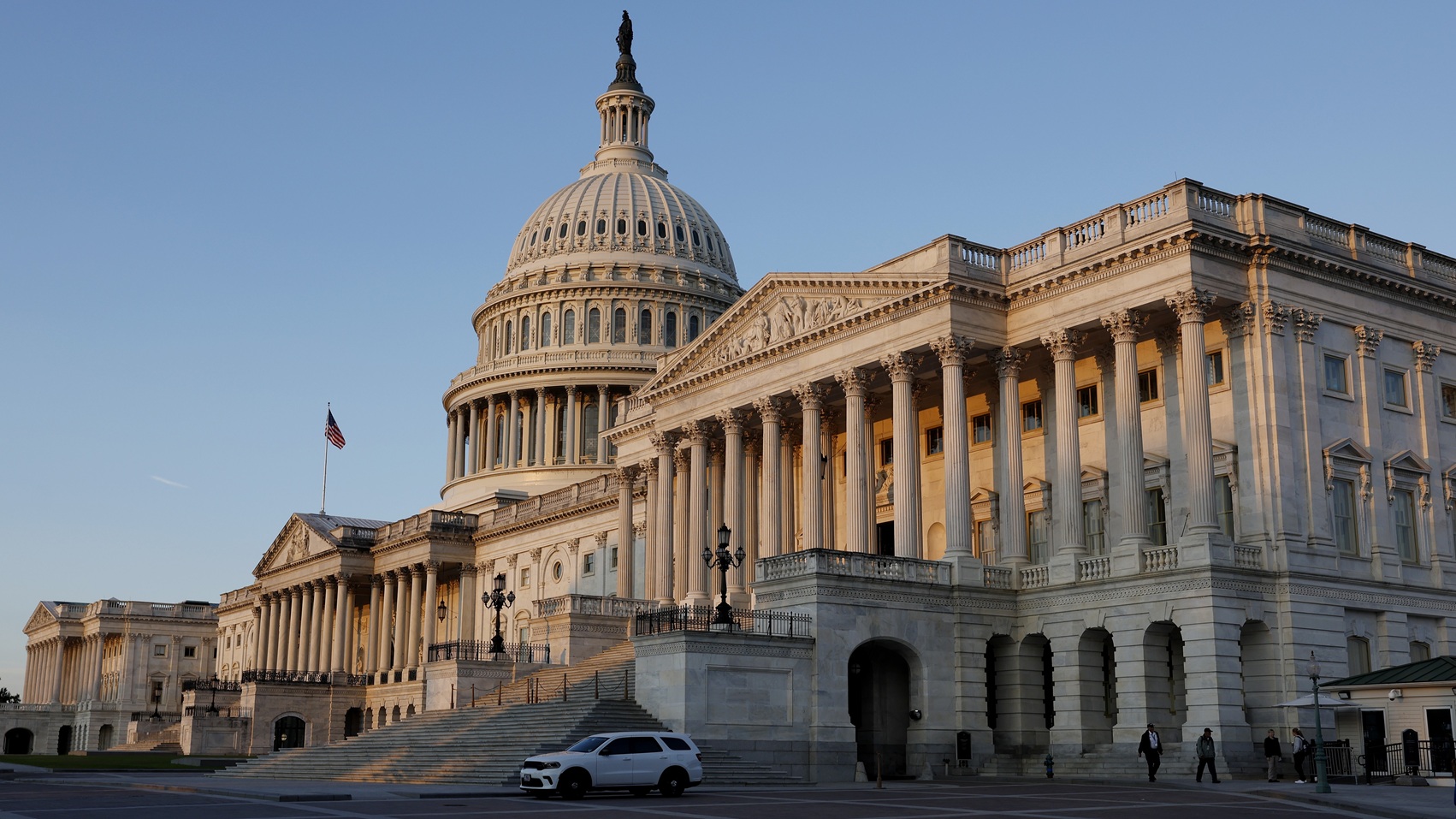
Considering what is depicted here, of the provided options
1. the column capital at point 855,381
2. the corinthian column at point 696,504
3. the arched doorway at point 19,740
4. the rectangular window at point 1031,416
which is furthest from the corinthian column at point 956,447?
the arched doorway at point 19,740

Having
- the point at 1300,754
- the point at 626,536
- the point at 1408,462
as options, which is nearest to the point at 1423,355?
the point at 1408,462

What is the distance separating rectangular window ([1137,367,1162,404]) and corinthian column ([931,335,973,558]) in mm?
6164

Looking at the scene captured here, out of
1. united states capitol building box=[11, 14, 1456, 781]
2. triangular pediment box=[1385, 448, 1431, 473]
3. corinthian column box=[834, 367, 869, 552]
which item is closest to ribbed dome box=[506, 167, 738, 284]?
united states capitol building box=[11, 14, 1456, 781]

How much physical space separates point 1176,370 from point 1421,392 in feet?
29.6

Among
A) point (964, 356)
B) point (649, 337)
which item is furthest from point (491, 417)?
point (964, 356)

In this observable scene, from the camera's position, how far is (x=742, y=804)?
33.7 meters

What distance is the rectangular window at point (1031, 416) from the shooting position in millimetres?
58181

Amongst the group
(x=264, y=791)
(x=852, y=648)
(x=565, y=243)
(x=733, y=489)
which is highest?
(x=565, y=243)

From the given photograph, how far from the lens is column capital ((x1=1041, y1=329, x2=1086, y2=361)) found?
52469 mm

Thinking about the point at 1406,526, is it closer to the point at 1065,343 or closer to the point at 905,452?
the point at 1065,343

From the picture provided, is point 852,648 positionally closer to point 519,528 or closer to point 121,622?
point 519,528

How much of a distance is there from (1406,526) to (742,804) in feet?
97.2

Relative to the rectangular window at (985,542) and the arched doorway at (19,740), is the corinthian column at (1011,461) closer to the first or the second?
the rectangular window at (985,542)

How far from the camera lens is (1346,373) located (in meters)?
51.7
